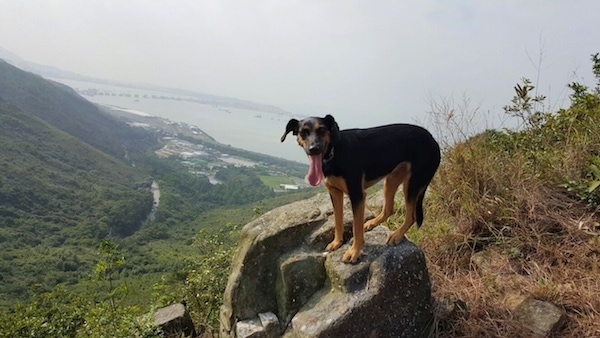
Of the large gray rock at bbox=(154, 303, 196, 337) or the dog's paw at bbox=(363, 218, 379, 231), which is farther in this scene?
the large gray rock at bbox=(154, 303, 196, 337)

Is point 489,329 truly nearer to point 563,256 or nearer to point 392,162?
point 563,256

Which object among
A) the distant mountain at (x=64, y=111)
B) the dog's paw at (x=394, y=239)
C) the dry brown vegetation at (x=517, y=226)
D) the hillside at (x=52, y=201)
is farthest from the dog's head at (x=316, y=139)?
the distant mountain at (x=64, y=111)

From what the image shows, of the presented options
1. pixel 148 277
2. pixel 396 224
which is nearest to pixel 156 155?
pixel 148 277

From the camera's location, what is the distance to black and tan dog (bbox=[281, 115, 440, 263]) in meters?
3.47

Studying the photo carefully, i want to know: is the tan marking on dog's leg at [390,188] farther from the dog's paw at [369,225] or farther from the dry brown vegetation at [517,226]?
the dry brown vegetation at [517,226]

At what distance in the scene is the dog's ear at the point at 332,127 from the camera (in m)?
3.53

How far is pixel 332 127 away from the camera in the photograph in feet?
11.6

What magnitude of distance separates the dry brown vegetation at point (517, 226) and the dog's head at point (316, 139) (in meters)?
1.86

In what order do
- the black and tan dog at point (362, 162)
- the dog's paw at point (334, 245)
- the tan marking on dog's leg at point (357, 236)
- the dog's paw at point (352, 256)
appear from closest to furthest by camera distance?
the black and tan dog at point (362, 162) < the tan marking on dog's leg at point (357, 236) < the dog's paw at point (352, 256) < the dog's paw at point (334, 245)

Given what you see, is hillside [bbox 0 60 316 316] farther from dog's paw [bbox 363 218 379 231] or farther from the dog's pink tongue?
the dog's pink tongue

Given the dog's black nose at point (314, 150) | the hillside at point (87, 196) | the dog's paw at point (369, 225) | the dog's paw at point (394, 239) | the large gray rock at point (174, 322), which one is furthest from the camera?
the hillside at point (87, 196)

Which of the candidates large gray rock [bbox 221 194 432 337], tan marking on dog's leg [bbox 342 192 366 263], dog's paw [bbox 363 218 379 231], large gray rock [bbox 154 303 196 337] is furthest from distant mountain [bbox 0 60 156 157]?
tan marking on dog's leg [bbox 342 192 366 263]

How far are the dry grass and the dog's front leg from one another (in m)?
1.16

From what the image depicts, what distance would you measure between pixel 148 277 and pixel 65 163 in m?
55.5
